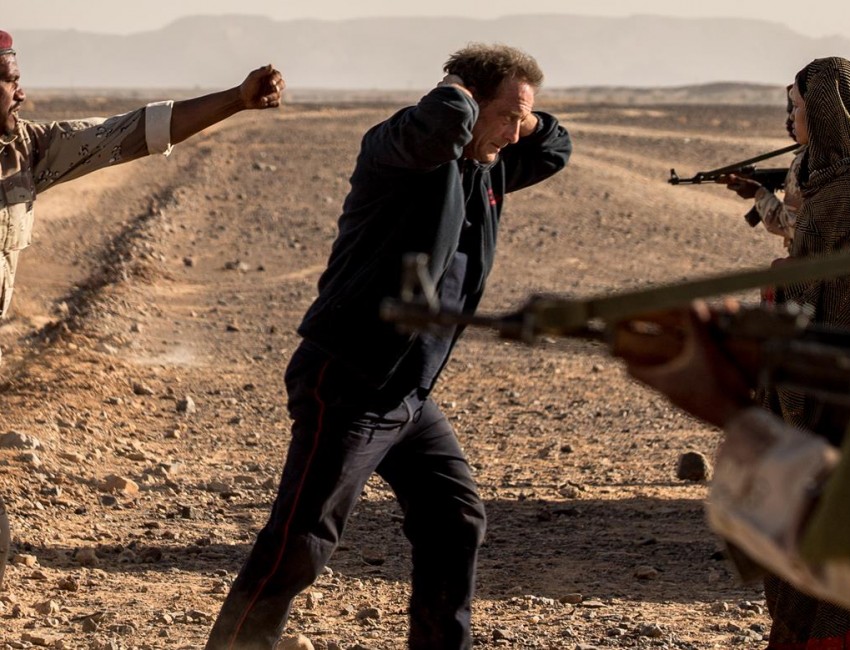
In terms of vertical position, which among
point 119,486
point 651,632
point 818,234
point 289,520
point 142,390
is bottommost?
point 142,390

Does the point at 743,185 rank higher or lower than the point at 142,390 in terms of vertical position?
higher

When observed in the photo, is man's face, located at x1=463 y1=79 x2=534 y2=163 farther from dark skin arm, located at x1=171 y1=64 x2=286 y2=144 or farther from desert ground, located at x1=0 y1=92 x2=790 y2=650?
desert ground, located at x1=0 y1=92 x2=790 y2=650

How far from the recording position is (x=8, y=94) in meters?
4.17

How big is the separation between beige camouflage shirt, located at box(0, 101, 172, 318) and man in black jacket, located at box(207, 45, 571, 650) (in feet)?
2.97

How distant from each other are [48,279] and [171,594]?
9781 millimetres

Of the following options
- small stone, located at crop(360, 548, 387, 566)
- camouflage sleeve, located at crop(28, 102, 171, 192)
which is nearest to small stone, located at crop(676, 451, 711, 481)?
small stone, located at crop(360, 548, 387, 566)

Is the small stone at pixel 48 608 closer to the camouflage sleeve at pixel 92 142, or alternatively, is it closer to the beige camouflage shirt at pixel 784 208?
the camouflage sleeve at pixel 92 142

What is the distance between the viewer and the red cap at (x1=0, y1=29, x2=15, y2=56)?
14.0ft

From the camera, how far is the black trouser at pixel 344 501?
376cm

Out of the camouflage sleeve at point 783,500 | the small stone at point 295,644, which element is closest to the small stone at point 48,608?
the small stone at point 295,644

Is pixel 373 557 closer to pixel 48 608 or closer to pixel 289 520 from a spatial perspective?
pixel 48 608

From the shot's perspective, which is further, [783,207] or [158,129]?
[783,207]

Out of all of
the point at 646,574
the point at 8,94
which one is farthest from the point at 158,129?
the point at 646,574

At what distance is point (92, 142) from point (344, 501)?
1.39 metres
